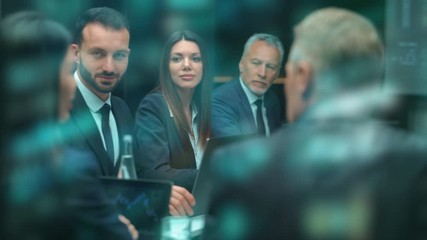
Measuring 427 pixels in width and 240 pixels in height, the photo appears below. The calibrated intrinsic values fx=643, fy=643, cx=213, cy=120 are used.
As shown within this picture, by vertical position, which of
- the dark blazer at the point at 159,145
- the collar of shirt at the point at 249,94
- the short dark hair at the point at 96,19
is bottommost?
the dark blazer at the point at 159,145

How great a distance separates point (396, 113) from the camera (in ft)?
8.87

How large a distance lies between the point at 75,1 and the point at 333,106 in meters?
1.33

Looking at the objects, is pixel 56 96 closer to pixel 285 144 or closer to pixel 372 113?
pixel 285 144

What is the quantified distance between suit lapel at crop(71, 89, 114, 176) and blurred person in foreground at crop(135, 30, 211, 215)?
25 cm

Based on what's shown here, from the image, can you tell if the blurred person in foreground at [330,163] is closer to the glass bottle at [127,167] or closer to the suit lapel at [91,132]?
the glass bottle at [127,167]

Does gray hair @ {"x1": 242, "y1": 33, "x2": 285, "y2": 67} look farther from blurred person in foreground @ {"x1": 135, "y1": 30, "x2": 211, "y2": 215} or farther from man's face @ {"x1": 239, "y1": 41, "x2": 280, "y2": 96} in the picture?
blurred person in foreground @ {"x1": 135, "y1": 30, "x2": 211, "y2": 215}

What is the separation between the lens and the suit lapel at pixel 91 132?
220 centimetres

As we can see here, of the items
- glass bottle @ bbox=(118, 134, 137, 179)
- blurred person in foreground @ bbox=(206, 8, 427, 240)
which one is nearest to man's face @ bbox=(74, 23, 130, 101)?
glass bottle @ bbox=(118, 134, 137, 179)

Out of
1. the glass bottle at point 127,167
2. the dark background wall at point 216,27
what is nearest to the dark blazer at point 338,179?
the glass bottle at point 127,167

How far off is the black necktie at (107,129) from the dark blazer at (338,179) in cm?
98

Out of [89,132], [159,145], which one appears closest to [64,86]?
[89,132]

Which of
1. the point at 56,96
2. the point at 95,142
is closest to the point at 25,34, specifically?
the point at 56,96

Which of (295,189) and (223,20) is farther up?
(223,20)

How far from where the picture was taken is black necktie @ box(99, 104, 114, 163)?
2.29 meters
